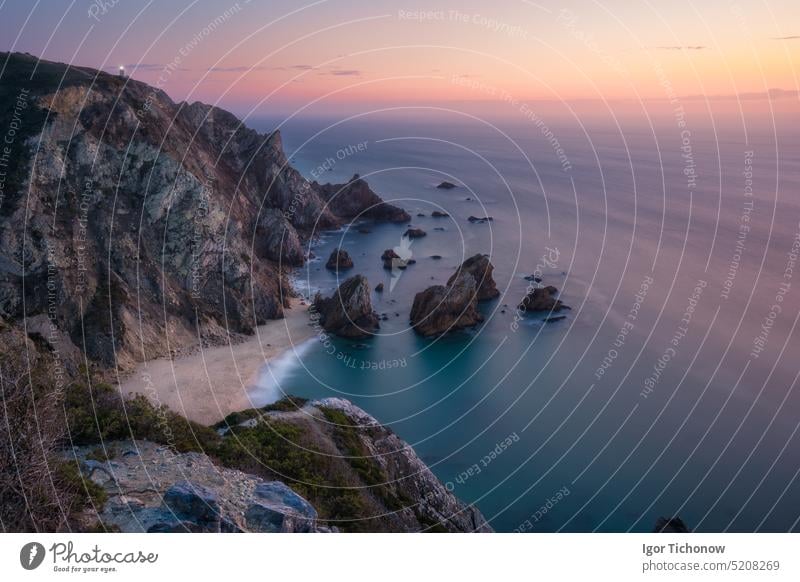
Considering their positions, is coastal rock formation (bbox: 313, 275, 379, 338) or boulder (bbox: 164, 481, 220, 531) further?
coastal rock formation (bbox: 313, 275, 379, 338)

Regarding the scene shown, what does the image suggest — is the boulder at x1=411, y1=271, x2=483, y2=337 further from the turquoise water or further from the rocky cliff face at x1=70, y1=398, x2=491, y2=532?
the rocky cliff face at x1=70, y1=398, x2=491, y2=532

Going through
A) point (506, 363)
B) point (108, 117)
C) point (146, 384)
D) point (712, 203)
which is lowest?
point (146, 384)

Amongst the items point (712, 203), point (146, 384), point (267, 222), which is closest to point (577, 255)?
point (712, 203)

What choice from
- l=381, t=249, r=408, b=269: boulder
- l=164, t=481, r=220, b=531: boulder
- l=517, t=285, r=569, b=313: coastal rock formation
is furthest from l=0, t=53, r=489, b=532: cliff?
l=517, t=285, r=569, b=313: coastal rock formation

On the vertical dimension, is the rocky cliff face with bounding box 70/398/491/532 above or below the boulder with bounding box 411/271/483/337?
below

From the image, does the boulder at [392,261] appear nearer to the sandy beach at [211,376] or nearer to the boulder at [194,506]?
the sandy beach at [211,376]
